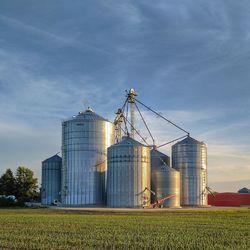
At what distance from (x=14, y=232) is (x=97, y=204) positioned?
58.0 metres

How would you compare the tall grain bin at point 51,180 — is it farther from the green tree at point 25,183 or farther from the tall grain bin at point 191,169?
the tall grain bin at point 191,169

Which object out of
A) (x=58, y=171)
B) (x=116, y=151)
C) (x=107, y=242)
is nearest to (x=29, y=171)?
(x=58, y=171)

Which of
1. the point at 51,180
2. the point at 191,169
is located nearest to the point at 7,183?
the point at 51,180

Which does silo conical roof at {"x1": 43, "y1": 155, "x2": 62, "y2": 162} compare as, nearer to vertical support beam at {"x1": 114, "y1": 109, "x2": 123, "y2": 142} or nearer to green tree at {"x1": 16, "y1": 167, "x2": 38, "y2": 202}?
green tree at {"x1": 16, "y1": 167, "x2": 38, "y2": 202}

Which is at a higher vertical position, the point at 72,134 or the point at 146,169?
the point at 72,134

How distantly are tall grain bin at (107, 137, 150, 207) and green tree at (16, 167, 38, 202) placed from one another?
1314 inches

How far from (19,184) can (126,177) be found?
38.7 m

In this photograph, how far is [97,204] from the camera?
9431 cm

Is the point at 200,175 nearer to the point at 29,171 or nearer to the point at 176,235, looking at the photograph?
the point at 29,171

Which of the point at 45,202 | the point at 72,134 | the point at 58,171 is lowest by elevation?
the point at 45,202

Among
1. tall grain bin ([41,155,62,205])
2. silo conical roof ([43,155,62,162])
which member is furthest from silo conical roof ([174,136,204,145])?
tall grain bin ([41,155,62,205])

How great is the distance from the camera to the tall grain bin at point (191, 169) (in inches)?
4154

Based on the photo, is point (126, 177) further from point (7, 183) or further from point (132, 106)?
point (7, 183)

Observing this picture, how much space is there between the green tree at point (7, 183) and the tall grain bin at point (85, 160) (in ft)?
85.1
